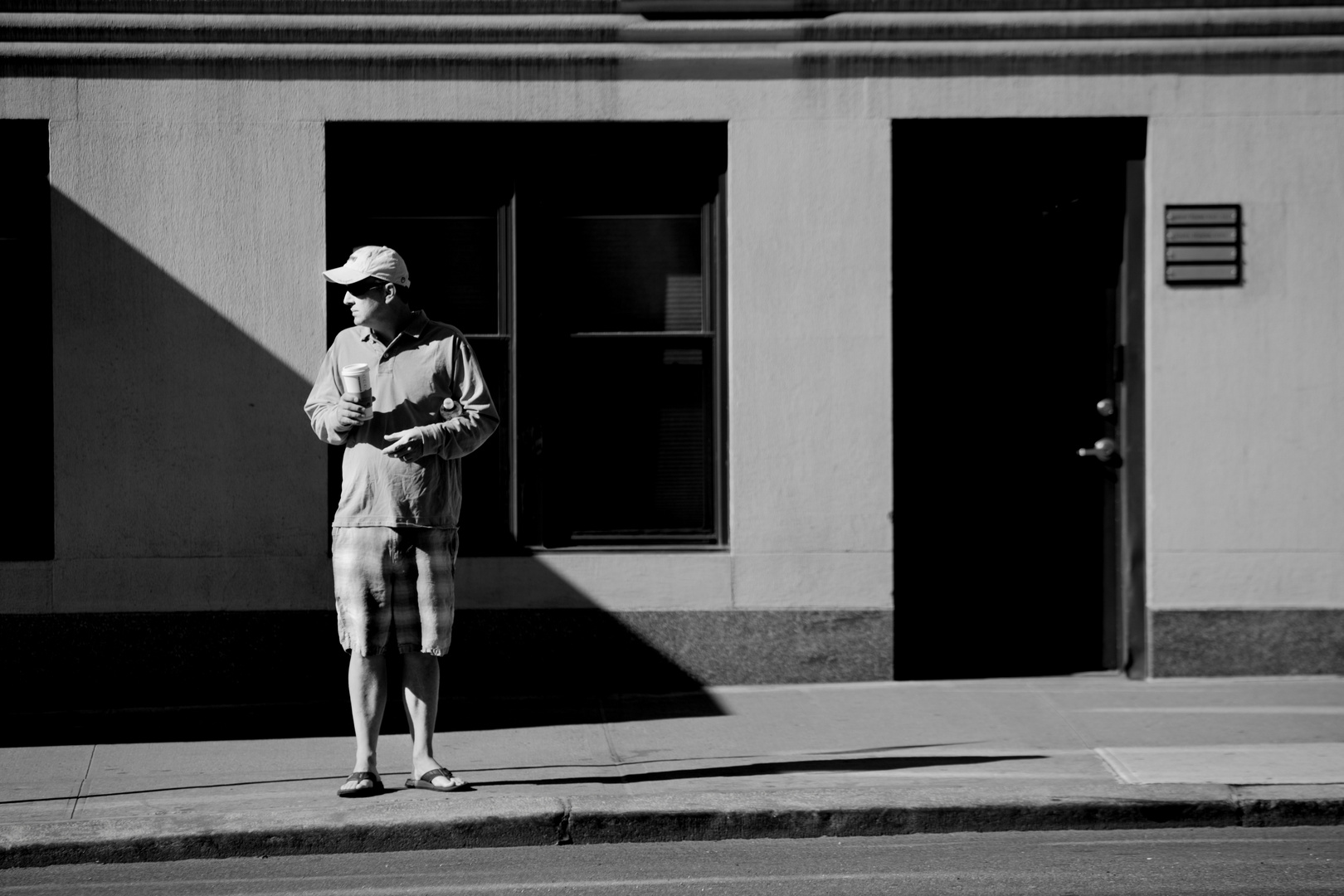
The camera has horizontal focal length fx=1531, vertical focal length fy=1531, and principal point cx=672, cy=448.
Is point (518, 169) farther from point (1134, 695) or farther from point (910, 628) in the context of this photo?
point (1134, 695)

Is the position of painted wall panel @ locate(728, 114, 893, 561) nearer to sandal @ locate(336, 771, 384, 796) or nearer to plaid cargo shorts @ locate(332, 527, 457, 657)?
plaid cargo shorts @ locate(332, 527, 457, 657)

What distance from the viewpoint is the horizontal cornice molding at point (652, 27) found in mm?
8227

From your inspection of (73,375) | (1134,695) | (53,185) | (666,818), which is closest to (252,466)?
(73,375)

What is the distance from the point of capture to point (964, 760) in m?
6.73

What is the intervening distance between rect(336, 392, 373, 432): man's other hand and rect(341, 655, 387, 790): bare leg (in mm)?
961

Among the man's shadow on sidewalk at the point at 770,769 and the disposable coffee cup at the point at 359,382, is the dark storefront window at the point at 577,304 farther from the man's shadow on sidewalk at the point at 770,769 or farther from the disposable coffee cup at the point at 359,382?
the disposable coffee cup at the point at 359,382

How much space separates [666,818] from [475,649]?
2.77 m

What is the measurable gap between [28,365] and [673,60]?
3.94 metres

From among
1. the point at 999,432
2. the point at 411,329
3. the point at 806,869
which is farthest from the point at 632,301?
the point at 806,869

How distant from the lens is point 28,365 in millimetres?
8477

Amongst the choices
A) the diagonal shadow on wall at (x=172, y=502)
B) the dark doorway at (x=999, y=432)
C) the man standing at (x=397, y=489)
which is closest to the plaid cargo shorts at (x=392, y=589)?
Answer: the man standing at (x=397, y=489)

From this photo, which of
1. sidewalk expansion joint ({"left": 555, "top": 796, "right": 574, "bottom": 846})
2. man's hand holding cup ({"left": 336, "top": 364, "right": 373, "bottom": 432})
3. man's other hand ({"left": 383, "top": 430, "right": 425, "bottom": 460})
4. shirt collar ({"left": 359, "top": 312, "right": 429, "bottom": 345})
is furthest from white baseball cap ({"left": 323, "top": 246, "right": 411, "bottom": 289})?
sidewalk expansion joint ({"left": 555, "top": 796, "right": 574, "bottom": 846})

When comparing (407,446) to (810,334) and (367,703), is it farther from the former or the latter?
(810,334)

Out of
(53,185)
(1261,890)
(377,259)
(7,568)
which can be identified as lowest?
(1261,890)
